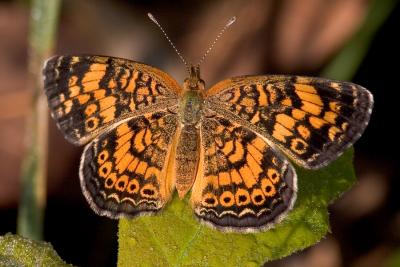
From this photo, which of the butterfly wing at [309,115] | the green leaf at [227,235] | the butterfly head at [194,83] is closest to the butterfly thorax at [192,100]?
the butterfly head at [194,83]

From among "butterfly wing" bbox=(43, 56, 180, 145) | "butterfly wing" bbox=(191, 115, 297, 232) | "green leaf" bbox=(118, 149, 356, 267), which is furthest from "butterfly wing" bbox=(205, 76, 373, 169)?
"butterfly wing" bbox=(43, 56, 180, 145)

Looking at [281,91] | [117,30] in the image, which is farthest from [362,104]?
[117,30]

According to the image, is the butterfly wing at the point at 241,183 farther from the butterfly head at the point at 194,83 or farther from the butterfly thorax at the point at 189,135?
the butterfly head at the point at 194,83

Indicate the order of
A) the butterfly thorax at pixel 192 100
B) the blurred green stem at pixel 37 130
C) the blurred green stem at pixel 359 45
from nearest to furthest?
the butterfly thorax at pixel 192 100, the blurred green stem at pixel 37 130, the blurred green stem at pixel 359 45

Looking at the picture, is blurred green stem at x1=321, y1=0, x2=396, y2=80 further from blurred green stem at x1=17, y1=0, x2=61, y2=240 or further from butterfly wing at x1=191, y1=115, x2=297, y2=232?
blurred green stem at x1=17, y1=0, x2=61, y2=240

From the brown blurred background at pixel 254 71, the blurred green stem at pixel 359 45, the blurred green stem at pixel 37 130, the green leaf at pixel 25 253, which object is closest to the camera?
the green leaf at pixel 25 253

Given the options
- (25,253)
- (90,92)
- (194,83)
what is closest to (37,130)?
(90,92)
